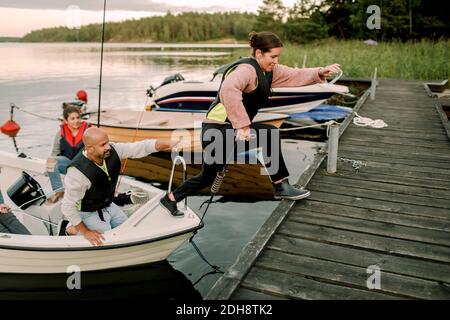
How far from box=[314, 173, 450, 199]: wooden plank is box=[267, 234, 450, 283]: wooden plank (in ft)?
5.52

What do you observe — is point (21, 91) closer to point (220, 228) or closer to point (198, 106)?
point (198, 106)

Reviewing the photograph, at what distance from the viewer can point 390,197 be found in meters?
4.89

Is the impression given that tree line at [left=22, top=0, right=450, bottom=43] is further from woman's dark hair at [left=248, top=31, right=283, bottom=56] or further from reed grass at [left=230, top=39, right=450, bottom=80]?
woman's dark hair at [left=248, top=31, right=283, bottom=56]

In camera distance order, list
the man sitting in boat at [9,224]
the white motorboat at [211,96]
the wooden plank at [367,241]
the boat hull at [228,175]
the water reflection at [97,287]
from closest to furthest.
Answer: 1. the wooden plank at [367,241]
2. the man sitting in boat at [9,224]
3. the water reflection at [97,287]
4. the boat hull at [228,175]
5. the white motorboat at [211,96]

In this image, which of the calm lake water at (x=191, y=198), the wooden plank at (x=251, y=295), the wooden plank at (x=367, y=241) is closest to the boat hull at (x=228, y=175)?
the calm lake water at (x=191, y=198)

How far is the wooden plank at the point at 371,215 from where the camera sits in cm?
415

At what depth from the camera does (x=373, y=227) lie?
4113 mm

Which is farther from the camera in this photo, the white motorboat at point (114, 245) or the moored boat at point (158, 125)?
the moored boat at point (158, 125)

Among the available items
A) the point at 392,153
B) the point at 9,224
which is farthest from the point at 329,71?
the point at 9,224

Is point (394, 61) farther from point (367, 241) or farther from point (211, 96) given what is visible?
point (367, 241)

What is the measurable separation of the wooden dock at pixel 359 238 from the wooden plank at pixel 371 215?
0.03ft

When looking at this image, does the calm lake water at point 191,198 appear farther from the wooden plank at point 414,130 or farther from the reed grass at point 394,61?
the reed grass at point 394,61

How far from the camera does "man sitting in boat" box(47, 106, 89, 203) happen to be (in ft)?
19.8
